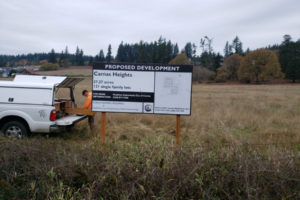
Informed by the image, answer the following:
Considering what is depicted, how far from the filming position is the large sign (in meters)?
5.18

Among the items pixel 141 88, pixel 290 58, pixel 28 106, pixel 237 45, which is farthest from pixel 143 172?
pixel 237 45

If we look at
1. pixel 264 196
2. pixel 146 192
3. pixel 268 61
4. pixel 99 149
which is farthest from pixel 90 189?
pixel 268 61

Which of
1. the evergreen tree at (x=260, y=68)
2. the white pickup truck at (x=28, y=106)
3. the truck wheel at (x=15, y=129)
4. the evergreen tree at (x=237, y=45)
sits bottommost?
the truck wheel at (x=15, y=129)

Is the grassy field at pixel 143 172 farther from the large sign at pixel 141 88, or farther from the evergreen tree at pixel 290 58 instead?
the evergreen tree at pixel 290 58

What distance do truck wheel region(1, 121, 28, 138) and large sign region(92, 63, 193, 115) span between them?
251cm

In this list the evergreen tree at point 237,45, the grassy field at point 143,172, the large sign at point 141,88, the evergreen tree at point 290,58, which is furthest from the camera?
the evergreen tree at point 237,45

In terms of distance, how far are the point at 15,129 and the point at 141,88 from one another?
3.82m

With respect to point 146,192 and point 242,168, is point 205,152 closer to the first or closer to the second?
point 242,168

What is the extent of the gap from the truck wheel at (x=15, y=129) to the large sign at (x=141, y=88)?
2.51 m

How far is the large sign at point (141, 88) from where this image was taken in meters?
5.18

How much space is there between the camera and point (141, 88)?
523 centimetres

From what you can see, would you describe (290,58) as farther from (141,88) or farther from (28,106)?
(28,106)

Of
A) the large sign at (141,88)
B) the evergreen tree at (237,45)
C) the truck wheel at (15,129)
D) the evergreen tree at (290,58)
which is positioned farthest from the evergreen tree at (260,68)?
the truck wheel at (15,129)

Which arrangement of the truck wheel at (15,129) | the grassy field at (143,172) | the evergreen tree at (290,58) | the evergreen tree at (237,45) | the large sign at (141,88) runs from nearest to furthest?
the grassy field at (143,172) → the large sign at (141,88) → the truck wheel at (15,129) → the evergreen tree at (290,58) → the evergreen tree at (237,45)
